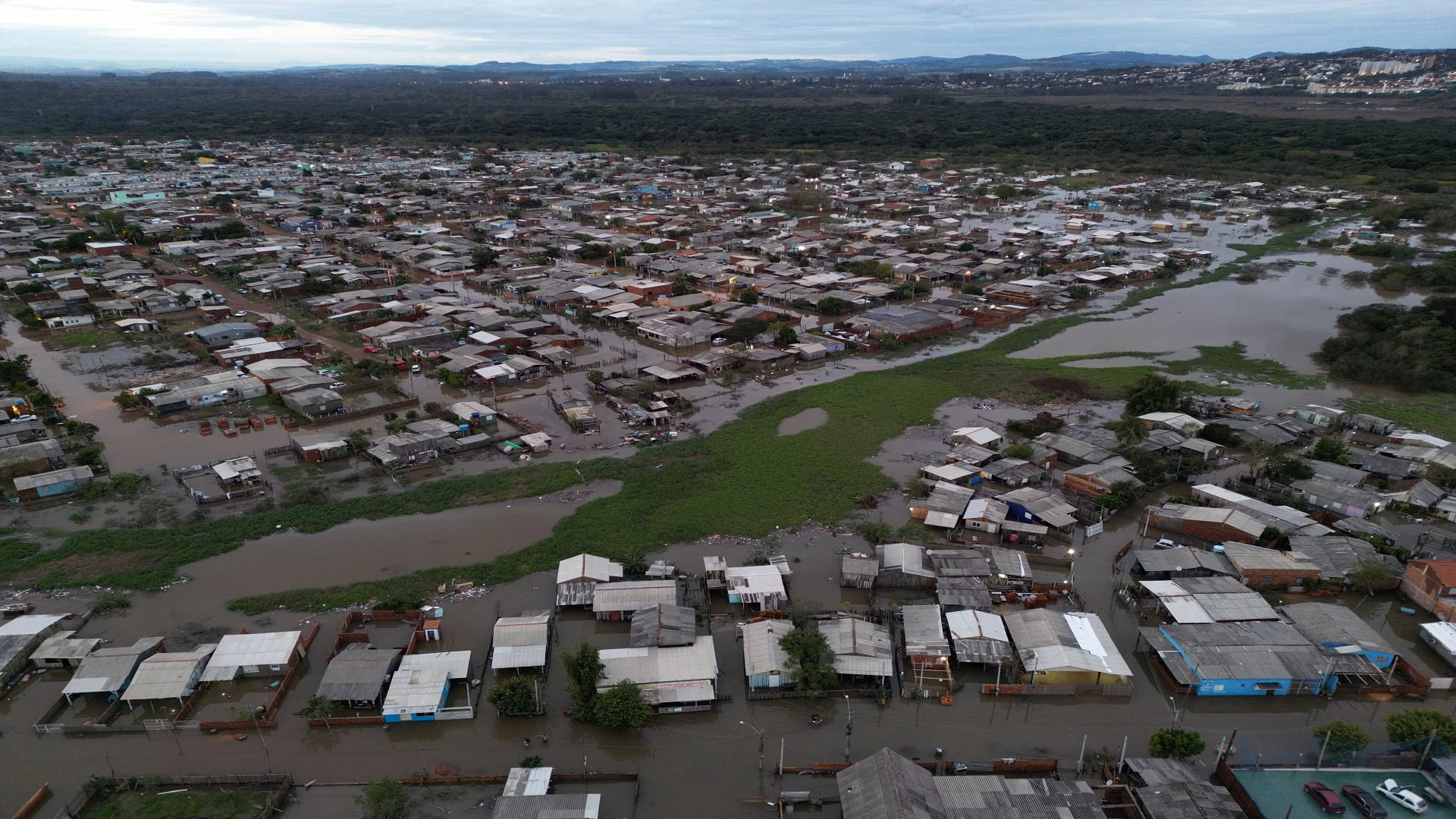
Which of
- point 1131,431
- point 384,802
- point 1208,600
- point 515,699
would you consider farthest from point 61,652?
Result: point 1131,431

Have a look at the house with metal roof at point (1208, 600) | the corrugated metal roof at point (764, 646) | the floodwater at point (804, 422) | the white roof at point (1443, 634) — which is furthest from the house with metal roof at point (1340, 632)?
the floodwater at point (804, 422)

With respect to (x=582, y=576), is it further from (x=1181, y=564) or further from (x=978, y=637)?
(x=1181, y=564)

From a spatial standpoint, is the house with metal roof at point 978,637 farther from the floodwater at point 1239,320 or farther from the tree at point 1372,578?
the floodwater at point 1239,320

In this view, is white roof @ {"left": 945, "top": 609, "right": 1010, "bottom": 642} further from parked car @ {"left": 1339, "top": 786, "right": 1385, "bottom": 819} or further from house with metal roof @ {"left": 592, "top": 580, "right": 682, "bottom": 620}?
house with metal roof @ {"left": 592, "top": 580, "right": 682, "bottom": 620}

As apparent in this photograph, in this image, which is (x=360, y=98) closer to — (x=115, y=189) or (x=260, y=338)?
(x=115, y=189)

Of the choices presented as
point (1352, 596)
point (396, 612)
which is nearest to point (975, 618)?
point (1352, 596)
